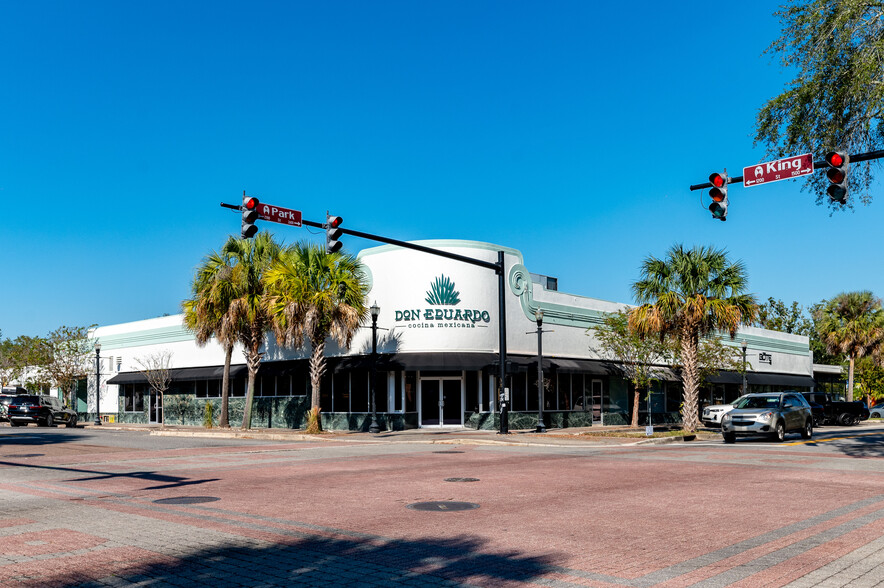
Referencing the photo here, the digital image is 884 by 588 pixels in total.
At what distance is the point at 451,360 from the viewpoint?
32531mm

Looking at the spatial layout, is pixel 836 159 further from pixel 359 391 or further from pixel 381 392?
pixel 359 391

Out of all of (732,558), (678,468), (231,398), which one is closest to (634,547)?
(732,558)

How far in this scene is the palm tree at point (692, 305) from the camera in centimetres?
3109

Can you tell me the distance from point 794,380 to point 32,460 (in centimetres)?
5022

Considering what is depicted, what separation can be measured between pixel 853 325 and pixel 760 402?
112ft

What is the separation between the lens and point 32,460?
758 inches

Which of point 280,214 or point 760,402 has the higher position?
point 280,214

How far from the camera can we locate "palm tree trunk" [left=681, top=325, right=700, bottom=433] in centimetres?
3138

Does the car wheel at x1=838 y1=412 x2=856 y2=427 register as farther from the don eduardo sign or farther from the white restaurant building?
the don eduardo sign

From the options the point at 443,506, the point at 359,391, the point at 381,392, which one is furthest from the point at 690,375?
the point at 443,506

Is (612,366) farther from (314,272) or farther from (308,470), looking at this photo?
(308,470)

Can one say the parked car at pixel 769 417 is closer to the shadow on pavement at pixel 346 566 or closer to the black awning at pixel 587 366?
the black awning at pixel 587 366

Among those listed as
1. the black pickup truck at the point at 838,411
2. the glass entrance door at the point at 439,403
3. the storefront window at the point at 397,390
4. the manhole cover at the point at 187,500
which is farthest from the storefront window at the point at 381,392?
the manhole cover at the point at 187,500

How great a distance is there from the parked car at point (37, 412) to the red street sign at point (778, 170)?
40.7 m
